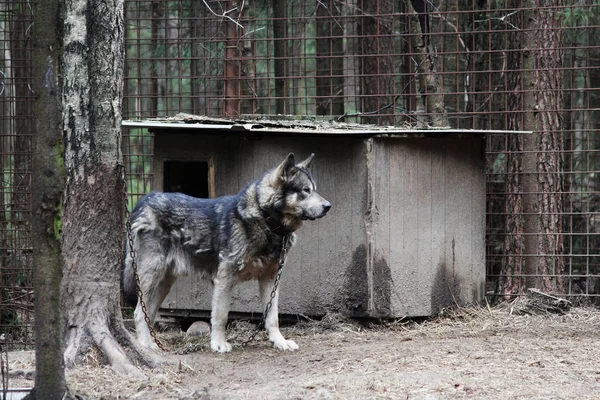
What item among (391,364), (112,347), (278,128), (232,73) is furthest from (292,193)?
(232,73)

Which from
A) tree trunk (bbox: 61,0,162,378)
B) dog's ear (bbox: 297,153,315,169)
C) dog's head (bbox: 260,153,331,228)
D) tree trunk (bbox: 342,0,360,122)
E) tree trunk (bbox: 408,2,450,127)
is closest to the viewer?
tree trunk (bbox: 61,0,162,378)

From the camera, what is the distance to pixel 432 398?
217 inches

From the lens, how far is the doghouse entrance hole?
10250 millimetres

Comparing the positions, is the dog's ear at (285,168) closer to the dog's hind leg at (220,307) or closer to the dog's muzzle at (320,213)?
the dog's muzzle at (320,213)

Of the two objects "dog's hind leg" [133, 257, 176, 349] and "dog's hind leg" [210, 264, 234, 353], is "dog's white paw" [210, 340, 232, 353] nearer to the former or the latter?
"dog's hind leg" [210, 264, 234, 353]

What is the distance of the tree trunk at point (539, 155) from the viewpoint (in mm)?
9938

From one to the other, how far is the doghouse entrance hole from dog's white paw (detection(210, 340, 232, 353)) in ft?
8.85

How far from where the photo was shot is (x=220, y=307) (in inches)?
308

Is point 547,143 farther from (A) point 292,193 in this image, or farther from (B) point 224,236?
(B) point 224,236

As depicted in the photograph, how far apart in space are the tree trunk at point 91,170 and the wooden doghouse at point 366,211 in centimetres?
201

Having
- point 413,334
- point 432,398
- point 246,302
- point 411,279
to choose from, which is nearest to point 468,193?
point 411,279

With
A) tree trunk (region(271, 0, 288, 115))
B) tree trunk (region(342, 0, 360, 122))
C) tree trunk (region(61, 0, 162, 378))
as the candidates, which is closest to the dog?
tree trunk (region(61, 0, 162, 378))

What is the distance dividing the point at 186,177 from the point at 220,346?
3.64m

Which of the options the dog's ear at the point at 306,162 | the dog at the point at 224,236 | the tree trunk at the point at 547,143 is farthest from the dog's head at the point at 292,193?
the tree trunk at the point at 547,143
